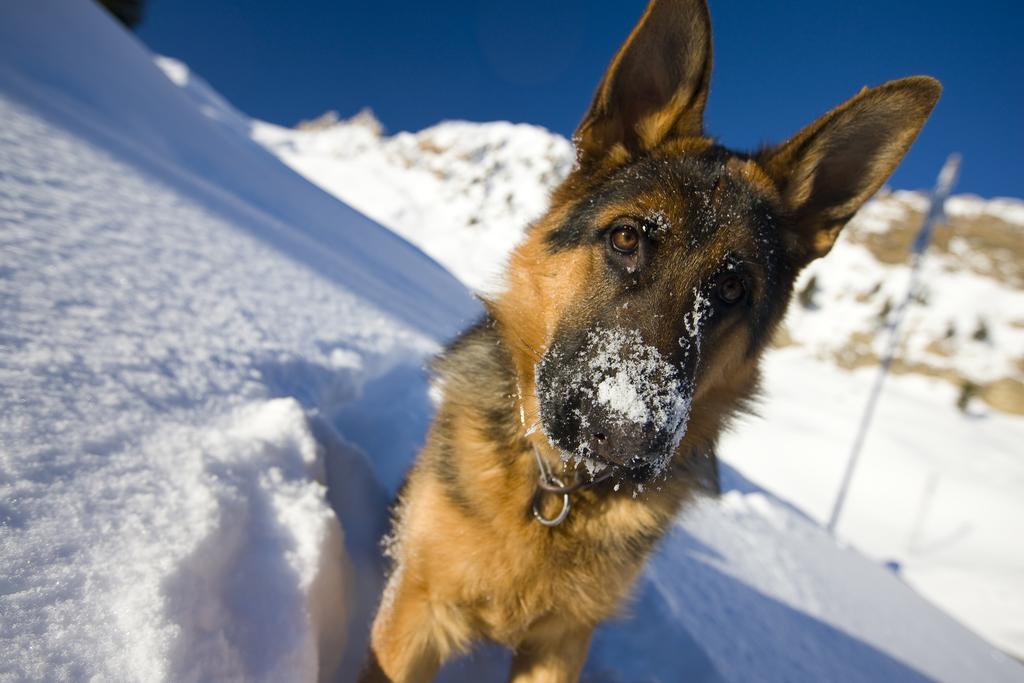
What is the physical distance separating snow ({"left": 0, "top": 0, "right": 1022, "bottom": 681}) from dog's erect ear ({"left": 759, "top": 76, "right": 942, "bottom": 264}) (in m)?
1.38

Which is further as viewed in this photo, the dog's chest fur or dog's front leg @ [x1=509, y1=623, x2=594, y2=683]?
dog's front leg @ [x1=509, y1=623, x2=594, y2=683]

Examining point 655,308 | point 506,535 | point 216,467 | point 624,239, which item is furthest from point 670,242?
point 216,467

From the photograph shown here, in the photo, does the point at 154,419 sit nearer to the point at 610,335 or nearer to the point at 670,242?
the point at 610,335

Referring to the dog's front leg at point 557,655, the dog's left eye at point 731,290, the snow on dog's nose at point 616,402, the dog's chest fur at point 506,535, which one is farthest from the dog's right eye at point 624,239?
the dog's front leg at point 557,655

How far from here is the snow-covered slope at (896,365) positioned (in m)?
11.0

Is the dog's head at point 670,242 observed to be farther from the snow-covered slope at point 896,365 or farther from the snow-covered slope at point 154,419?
the snow-covered slope at point 154,419

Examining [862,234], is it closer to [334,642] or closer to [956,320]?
[956,320]

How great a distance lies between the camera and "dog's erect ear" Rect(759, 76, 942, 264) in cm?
207

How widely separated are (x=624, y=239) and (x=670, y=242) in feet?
0.60

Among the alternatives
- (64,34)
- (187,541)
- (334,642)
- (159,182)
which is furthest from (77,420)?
(64,34)

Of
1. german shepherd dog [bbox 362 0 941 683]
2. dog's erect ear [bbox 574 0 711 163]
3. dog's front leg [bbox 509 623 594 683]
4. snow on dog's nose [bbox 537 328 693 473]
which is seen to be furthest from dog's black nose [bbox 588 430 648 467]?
dog's erect ear [bbox 574 0 711 163]

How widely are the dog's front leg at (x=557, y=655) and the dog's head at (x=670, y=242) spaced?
0.91 metres

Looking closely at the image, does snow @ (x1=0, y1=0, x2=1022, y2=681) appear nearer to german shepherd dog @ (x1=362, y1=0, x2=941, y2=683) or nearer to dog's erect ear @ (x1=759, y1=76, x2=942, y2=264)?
german shepherd dog @ (x1=362, y1=0, x2=941, y2=683)

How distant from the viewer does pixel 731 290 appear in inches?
82.7
